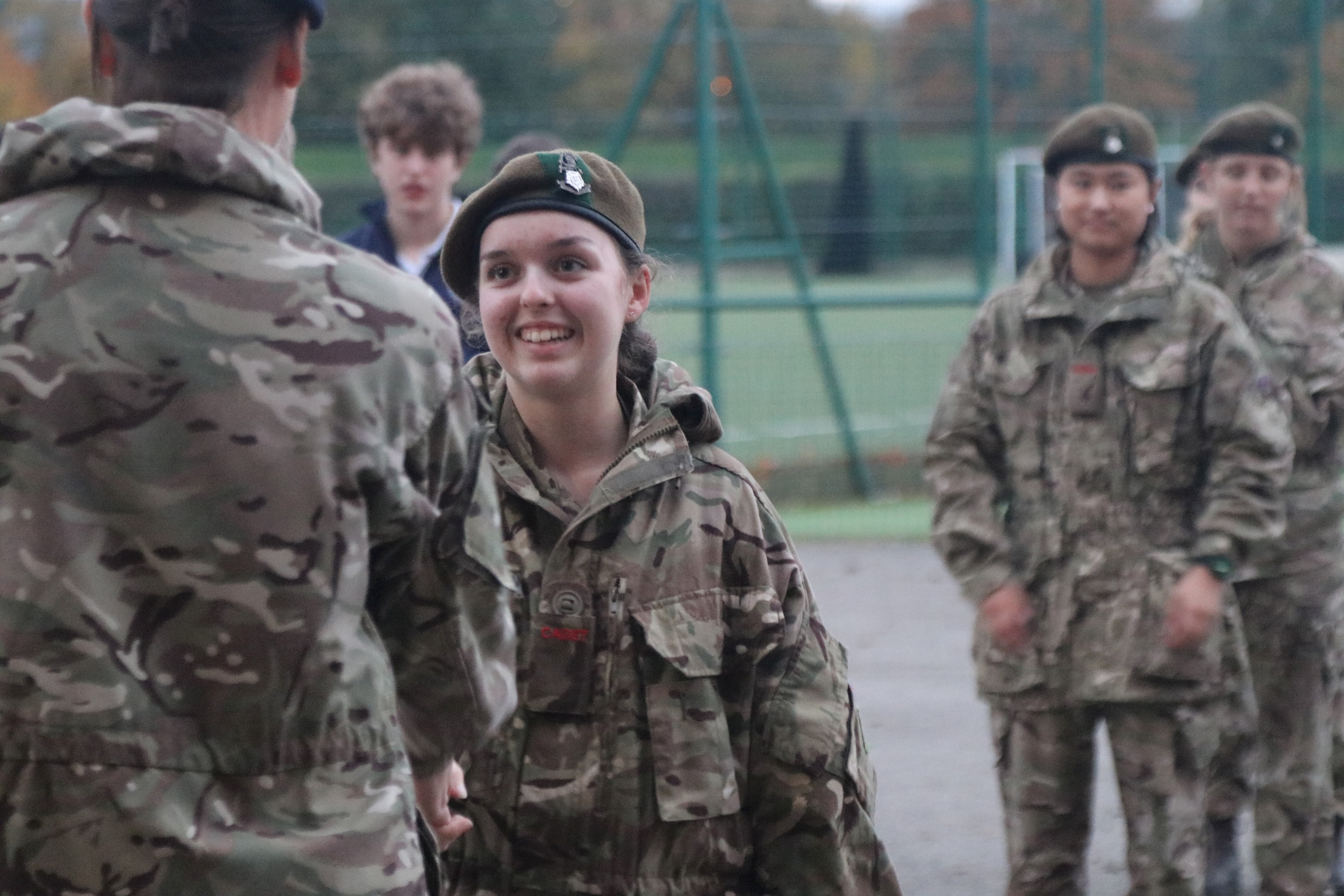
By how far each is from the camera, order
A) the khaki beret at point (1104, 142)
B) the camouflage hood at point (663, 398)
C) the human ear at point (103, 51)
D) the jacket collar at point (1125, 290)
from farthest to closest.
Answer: the khaki beret at point (1104, 142), the jacket collar at point (1125, 290), the camouflage hood at point (663, 398), the human ear at point (103, 51)

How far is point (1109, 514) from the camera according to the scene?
189 inches

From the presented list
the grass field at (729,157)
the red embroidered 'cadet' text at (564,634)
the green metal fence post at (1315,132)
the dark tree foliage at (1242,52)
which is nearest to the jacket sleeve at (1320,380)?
the red embroidered 'cadet' text at (564,634)

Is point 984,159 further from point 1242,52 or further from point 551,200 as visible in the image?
point 551,200

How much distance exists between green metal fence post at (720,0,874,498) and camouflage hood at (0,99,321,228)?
10.2 meters

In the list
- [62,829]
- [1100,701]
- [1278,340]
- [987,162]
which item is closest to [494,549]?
[62,829]

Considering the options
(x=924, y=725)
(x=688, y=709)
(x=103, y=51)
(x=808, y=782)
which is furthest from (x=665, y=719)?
(x=924, y=725)

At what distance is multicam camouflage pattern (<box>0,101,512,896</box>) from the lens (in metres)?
2.10

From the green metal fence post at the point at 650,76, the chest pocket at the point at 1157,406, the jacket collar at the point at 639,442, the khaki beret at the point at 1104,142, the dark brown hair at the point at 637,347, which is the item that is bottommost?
the chest pocket at the point at 1157,406

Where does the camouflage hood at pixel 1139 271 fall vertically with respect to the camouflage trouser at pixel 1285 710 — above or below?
above

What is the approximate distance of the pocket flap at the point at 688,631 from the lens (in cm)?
300

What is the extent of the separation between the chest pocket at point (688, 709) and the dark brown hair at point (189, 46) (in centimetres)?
115

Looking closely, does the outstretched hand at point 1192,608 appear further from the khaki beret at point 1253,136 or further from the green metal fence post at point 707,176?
the green metal fence post at point 707,176

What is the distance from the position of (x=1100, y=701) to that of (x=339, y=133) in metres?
9.40

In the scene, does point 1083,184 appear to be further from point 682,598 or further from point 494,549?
point 494,549
